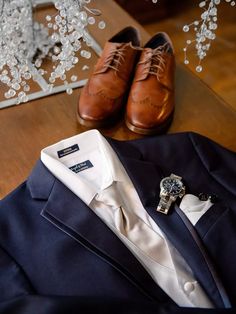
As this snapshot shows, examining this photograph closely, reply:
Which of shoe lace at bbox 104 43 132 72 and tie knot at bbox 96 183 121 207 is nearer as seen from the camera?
tie knot at bbox 96 183 121 207

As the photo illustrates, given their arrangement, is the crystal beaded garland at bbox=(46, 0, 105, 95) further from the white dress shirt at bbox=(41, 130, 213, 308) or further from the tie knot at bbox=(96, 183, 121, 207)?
the tie knot at bbox=(96, 183, 121, 207)

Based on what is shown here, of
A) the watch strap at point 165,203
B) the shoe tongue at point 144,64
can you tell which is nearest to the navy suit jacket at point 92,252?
the watch strap at point 165,203

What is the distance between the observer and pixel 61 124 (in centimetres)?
87

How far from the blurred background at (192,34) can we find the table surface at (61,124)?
0.46m

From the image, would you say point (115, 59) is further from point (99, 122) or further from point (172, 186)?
point (172, 186)

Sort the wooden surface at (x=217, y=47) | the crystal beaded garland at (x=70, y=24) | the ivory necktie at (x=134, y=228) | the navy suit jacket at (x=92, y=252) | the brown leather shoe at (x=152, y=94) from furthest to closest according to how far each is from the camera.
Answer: the wooden surface at (x=217, y=47) < the brown leather shoe at (x=152, y=94) < the crystal beaded garland at (x=70, y=24) < the ivory necktie at (x=134, y=228) < the navy suit jacket at (x=92, y=252)

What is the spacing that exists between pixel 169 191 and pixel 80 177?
0.49 ft

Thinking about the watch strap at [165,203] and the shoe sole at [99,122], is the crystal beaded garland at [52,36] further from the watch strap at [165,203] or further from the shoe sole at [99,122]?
the watch strap at [165,203]

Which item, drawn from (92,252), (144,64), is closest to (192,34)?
(144,64)

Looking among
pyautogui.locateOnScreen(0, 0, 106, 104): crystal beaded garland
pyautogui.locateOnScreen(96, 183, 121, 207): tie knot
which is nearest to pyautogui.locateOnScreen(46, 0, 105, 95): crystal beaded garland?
pyautogui.locateOnScreen(0, 0, 106, 104): crystal beaded garland

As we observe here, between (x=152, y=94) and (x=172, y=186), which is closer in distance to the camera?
(x=172, y=186)

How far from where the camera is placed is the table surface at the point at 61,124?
0.79 metres

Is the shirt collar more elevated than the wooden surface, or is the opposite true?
the shirt collar

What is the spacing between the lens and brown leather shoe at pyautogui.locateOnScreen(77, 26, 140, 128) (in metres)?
0.83
